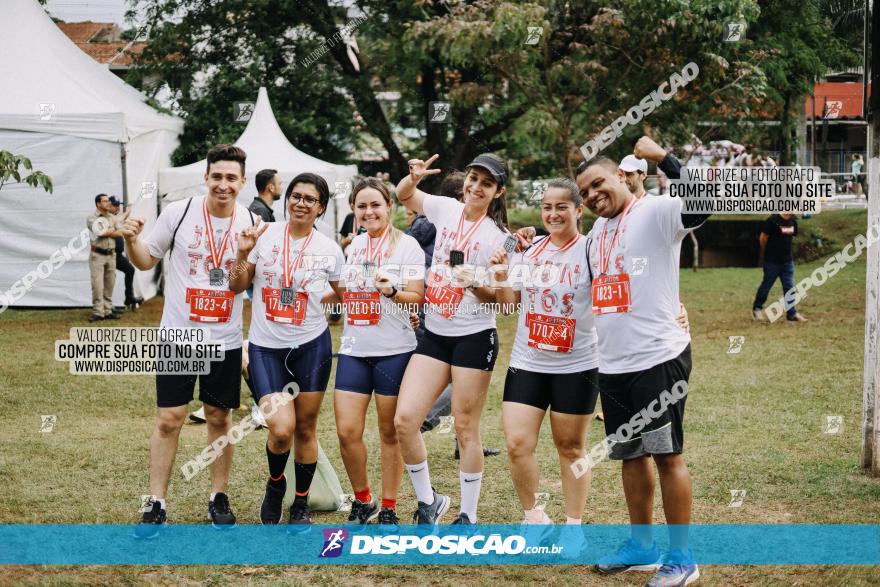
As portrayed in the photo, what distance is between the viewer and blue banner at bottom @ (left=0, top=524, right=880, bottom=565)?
498 cm

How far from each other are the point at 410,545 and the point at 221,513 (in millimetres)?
1192

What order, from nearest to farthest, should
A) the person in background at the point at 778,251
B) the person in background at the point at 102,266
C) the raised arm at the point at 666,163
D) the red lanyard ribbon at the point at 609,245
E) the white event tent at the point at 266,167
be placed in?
the raised arm at the point at 666,163, the red lanyard ribbon at the point at 609,245, the person in background at the point at 778,251, the person in background at the point at 102,266, the white event tent at the point at 266,167

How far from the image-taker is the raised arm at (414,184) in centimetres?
540

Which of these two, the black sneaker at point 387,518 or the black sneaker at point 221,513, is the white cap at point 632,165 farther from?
the black sneaker at point 221,513

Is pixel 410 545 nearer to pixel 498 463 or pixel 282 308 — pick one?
pixel 282 308

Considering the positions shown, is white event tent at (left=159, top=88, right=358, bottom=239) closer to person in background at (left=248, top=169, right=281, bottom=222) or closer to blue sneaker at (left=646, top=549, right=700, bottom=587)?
person in background at (left=248, top=169, right=281, bottom=222)

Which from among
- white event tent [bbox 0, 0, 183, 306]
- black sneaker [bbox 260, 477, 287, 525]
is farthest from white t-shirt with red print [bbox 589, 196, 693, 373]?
white event tent [bbox 0, 0, 183, 306]

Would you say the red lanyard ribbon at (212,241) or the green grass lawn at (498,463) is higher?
the red lanyard ribbon at (212,241)

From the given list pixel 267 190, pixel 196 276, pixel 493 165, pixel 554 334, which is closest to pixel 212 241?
pixel 196 276

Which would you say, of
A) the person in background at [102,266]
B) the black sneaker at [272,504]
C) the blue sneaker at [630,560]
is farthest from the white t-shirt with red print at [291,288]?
the person in background at [102,266]

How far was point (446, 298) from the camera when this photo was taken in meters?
5.24

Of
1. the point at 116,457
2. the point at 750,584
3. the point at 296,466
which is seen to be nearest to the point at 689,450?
the point at 750,584

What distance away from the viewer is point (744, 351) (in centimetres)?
1219

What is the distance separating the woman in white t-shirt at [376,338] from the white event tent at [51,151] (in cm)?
1121
